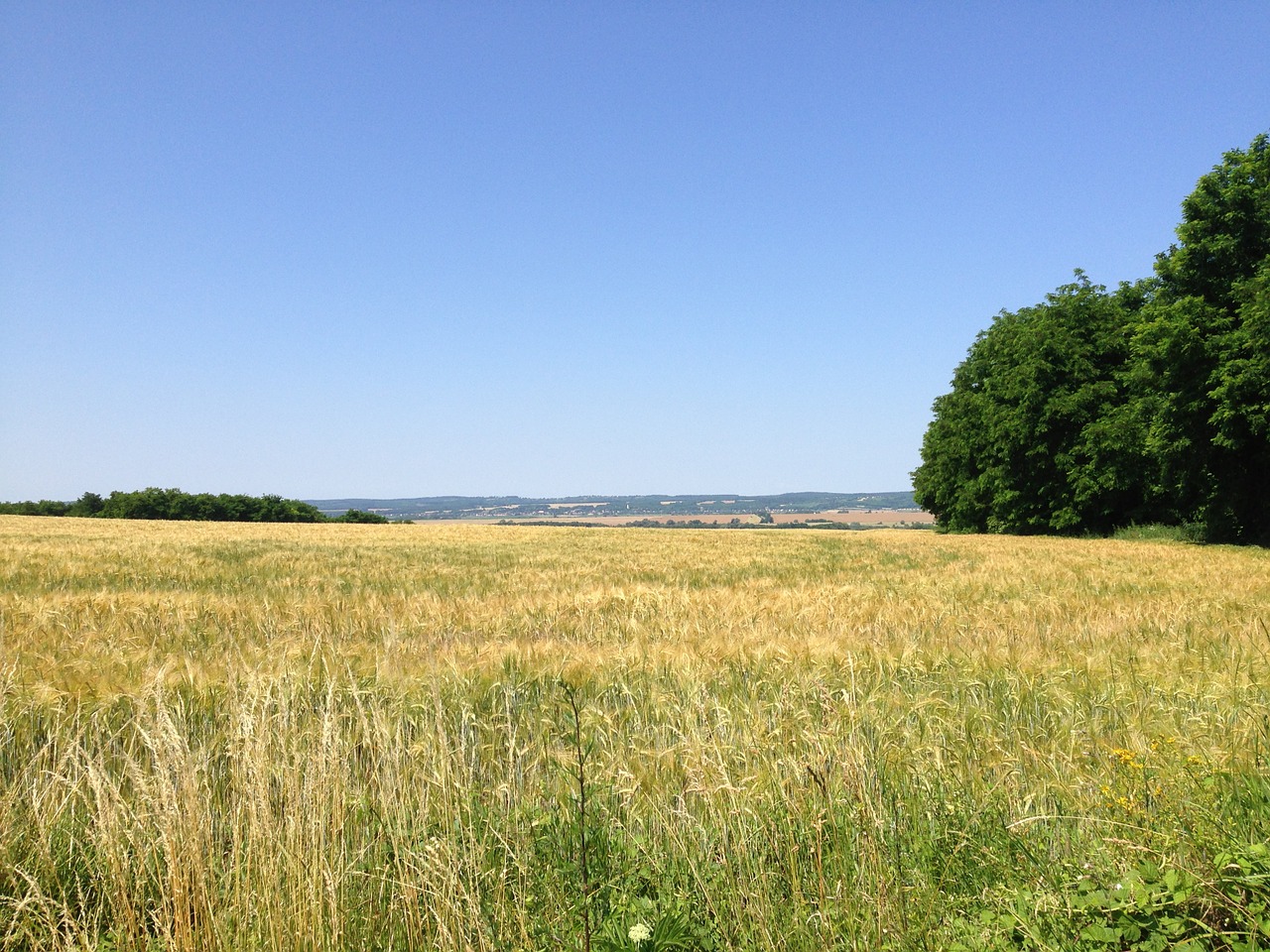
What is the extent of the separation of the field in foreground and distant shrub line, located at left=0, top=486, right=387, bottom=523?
8197 cm

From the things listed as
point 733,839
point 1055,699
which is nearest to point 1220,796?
point 733,839

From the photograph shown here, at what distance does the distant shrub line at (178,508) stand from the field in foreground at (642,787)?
269 ft

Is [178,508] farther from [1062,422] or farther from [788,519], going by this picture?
[788,519]

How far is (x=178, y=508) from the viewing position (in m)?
78.1

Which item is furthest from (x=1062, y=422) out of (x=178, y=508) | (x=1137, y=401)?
(x=178, y=508)

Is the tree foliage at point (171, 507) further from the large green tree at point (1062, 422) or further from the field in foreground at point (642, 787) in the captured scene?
the field in foreground at point (642, 787)

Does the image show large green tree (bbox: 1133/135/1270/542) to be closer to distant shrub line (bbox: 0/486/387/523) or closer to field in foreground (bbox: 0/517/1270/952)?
field in foreground (bbox: 0/517/1270/952)

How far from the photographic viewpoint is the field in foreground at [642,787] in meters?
2.39

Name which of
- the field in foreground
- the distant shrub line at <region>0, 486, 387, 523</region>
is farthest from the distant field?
the field in foreground

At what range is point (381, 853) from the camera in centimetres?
296

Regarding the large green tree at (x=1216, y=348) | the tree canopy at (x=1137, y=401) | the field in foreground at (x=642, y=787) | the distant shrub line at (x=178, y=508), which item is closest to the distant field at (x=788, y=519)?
the distant shrub line at (x=178, y=508)

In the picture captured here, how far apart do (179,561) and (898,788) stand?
18.7m

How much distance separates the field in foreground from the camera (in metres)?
2.39

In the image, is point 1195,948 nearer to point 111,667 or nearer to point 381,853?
point 381,853
